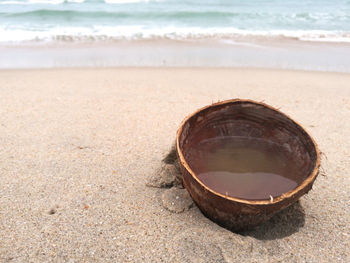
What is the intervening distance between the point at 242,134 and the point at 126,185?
1.03 meters

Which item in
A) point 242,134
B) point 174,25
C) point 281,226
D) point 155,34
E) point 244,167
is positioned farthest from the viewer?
point 174,25

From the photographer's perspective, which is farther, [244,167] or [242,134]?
[242,134]

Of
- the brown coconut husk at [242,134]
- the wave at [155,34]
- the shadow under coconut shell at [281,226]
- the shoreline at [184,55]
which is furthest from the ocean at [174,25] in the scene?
the shadow under coconut shell at [281,226]

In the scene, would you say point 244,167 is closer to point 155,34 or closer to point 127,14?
point 155,34

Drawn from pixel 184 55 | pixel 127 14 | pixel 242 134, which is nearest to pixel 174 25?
pixel 127 14

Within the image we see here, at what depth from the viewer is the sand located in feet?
5.48

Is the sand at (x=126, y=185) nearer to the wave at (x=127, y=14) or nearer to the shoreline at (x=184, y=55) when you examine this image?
the shoreline at (x=184, y=55)

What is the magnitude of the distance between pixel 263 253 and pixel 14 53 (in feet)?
23.6

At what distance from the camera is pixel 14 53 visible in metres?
6.79

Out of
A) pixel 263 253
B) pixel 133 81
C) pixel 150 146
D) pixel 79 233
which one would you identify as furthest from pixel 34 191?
pixel 133 81

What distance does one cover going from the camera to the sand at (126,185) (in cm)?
167

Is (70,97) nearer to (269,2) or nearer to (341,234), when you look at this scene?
(341,234)

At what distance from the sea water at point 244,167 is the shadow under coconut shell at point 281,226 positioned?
0.17 m

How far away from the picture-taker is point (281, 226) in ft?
5.98
